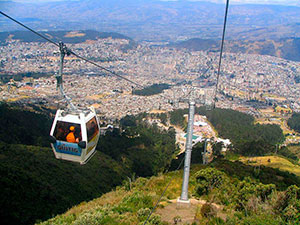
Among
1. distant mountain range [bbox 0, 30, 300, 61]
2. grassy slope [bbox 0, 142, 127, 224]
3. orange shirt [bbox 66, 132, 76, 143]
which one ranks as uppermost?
orange shirt [bbox 66, 132, 76, 143]

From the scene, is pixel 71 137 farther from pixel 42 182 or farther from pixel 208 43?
pixel 208 43

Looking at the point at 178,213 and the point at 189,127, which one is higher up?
the point at 189,127

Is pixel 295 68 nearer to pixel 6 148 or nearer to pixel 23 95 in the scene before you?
pixel 23 95

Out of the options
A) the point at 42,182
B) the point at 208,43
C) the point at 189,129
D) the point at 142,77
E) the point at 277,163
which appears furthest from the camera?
the point at 208,43

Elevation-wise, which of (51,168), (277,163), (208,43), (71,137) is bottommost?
(277,163)

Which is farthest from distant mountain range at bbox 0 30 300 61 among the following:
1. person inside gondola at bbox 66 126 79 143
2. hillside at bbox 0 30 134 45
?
person inside gondola at bbox 66 126 79 143

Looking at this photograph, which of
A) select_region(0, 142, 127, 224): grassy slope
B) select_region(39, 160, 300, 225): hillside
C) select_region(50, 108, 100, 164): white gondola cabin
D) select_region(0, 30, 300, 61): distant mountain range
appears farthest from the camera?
select_region(0, 30, 300, 61): distant mountain range

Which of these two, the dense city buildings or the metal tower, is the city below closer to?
the dense city buildings

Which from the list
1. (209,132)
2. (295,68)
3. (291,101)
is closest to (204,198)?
(209,132)

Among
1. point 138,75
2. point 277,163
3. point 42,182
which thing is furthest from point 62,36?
point 42,182
